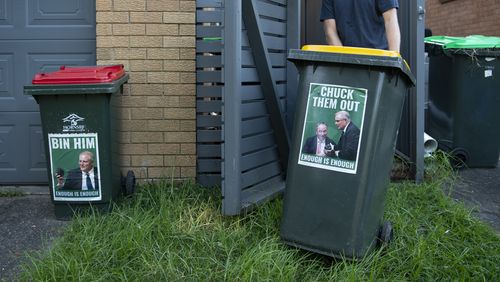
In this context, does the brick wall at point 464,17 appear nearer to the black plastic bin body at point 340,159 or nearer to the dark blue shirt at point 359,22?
the dark blue shirt at point 359,22

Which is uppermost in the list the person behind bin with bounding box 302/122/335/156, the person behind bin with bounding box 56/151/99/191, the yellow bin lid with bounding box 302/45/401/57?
the yellow bin lid with bounding box 302/45/401/57

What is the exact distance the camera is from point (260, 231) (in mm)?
3980

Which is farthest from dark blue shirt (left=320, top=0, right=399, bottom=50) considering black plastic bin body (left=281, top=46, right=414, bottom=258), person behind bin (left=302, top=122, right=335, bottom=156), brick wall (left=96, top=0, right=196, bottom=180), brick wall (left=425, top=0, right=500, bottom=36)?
brick wall (left=425, top=0, right=500, bottom=36)

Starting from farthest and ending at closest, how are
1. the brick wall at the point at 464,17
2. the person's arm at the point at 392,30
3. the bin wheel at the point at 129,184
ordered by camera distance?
→ 1. the brick wall at the point at 464,17
2. the bin wheel at the point at 129,184
3. the person's arm at the point at 392,30

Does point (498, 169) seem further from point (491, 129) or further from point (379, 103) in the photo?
point (379, 103)

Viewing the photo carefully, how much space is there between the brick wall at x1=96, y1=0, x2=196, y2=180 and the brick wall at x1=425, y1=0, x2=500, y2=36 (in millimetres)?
6791

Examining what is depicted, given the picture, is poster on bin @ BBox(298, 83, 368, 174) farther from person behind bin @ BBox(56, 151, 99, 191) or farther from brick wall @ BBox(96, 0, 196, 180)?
brick wall @ BBox(96, 0, 196, 180)

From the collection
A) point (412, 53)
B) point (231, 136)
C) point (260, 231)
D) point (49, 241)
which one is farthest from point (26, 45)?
point (412, 53)

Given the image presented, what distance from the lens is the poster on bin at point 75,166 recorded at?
4348mm

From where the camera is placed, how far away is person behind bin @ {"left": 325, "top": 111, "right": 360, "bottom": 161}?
10.9 ft

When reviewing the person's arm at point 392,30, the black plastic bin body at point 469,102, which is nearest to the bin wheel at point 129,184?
the person's arm at point 392,30

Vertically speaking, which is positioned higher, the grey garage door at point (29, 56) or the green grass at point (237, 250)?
the grey garage door at point (29, 56)

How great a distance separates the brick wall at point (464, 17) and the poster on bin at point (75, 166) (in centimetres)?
788

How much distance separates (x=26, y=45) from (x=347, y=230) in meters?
3.41
